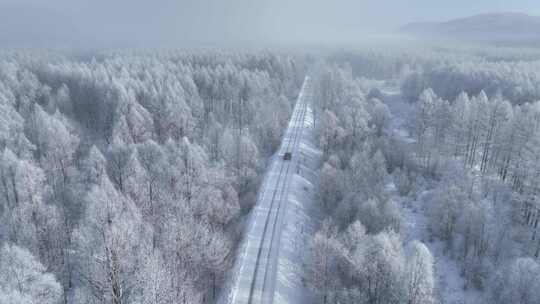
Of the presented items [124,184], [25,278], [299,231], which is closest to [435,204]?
[299,231]

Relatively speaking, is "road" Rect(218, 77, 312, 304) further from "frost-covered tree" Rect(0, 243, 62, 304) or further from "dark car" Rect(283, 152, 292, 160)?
"frost-covered tree" Rect(0, 243, 62, 304)

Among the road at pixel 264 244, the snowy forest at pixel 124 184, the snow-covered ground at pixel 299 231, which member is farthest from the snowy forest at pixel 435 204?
the snowy forest at pixel 124 184

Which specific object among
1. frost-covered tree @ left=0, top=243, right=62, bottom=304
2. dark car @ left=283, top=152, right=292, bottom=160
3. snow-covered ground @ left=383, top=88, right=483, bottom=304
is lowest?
snow-covered ground @ left=383, top=88, right=483, bottom=304

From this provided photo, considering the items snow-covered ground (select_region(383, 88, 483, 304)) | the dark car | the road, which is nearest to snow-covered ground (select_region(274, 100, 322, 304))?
the road

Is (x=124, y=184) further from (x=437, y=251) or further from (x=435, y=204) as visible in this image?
(x=435, y=204)

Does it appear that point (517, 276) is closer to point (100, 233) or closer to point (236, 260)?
point (236, 260)

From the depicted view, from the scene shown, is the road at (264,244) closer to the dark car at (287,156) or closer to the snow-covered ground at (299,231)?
the dark car at (287,156)
